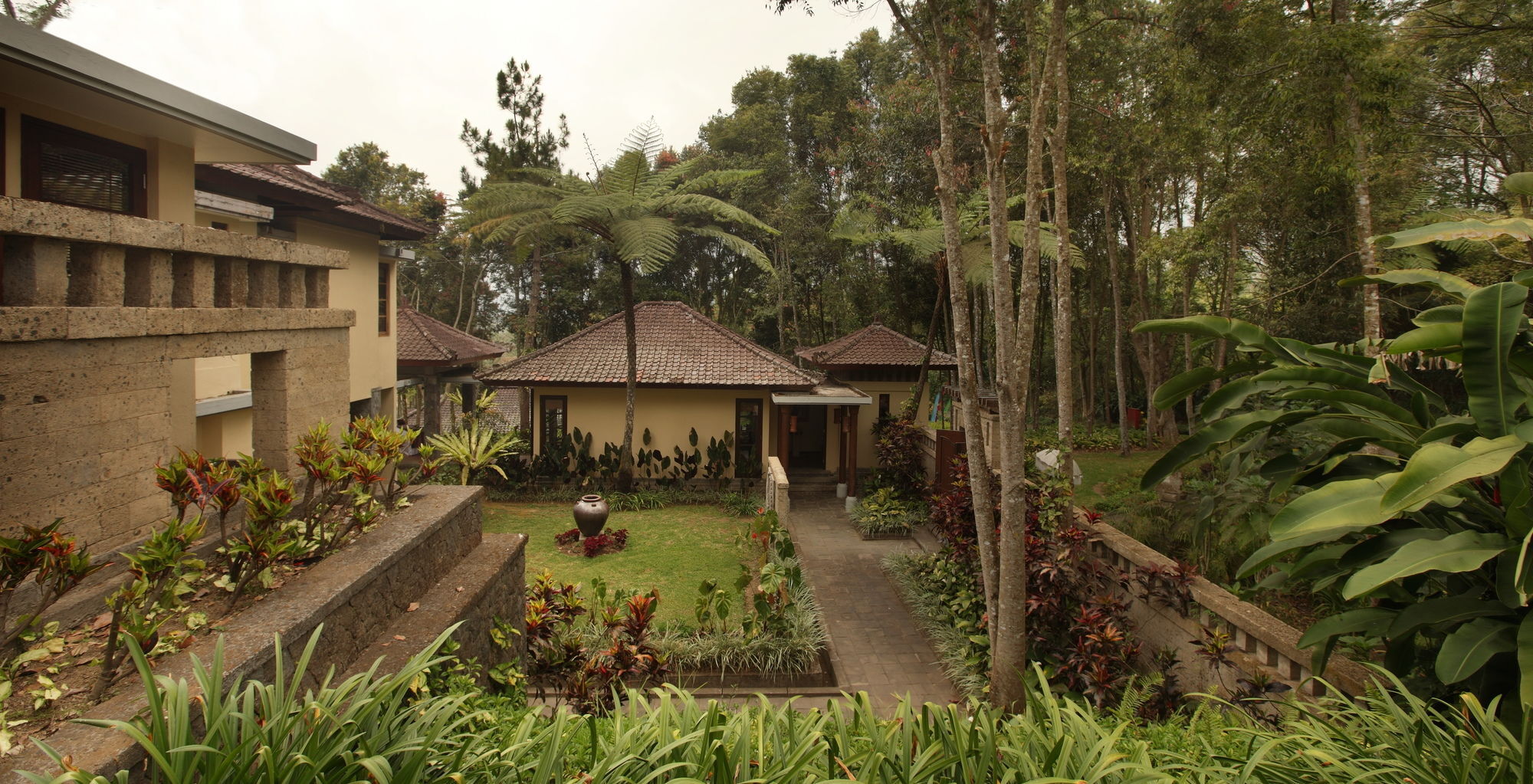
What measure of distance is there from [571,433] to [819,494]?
204 inches

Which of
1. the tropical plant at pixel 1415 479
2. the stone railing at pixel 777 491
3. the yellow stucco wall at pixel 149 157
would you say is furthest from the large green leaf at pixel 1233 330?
the yellow stucco wall at pixel 149 157

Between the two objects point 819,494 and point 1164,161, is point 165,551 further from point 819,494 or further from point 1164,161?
point 1164,161

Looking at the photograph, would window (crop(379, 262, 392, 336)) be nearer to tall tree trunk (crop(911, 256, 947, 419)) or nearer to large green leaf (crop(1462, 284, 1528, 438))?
tall tree trunk (crop(911, 256, 947, 419))

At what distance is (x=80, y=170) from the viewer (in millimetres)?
5266

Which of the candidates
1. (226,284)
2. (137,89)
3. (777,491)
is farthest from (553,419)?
(137,89)

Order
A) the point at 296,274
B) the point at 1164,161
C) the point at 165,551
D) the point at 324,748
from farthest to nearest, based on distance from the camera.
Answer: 1. the point at 1164,161
2. the point at 296,274
3. the point at 165,551
4. the point at 324,748

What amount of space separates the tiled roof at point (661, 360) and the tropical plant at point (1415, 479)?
1076 centimetres

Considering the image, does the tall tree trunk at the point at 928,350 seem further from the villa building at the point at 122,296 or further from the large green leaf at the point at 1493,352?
the large green leaf at the point at 1493,352

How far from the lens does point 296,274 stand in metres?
5.22

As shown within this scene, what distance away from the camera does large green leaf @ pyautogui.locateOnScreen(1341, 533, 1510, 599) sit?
2559mm

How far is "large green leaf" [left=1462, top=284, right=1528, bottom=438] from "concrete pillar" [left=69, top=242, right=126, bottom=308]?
6.21 metres

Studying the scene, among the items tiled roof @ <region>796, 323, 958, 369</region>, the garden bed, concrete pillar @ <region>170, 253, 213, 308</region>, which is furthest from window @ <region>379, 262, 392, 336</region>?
concrete pillar @ <region>170, 253, 213, 308</region>

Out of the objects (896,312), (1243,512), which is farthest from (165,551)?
(896,312)

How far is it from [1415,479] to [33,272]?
581 cm
